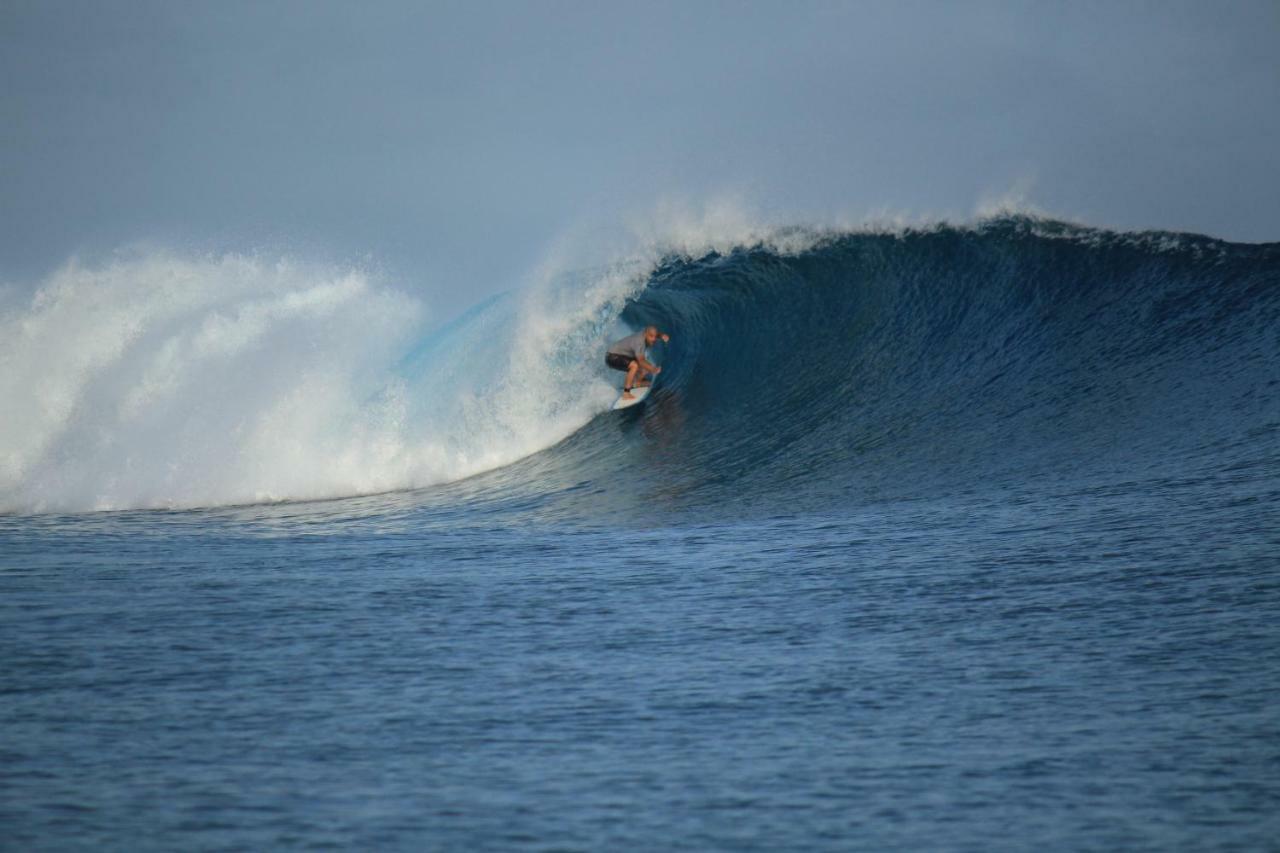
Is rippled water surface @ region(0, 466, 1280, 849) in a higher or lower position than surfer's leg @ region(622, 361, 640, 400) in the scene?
lower

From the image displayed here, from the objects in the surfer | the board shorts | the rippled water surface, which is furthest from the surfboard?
the rippled water surface

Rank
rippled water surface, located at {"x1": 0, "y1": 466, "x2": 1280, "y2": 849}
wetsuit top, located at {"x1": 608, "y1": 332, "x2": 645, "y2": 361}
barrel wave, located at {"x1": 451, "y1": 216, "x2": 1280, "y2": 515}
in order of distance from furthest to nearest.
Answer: wetsuit top, located at {"x1": 608, "y1": 332, "x2": 645, "y2": 361} → barrel wave, located at {"x1": 451, "y1": 216, "x2": 1280, "y2": 515} → rippled water surface, located at {"x1": 0, "y1": 466, "x2": 1280, "y2": 849}

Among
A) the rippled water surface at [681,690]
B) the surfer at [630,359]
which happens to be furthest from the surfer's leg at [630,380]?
the rippled water surface at [681,690]

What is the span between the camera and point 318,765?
440 centimetres

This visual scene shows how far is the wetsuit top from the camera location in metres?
12.7

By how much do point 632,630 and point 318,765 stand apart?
5.87ft

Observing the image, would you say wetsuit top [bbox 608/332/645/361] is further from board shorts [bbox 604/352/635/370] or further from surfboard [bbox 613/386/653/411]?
surfboard [bbox 613/386/653/411]

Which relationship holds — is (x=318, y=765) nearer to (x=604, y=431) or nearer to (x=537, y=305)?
(x=604, y=431)

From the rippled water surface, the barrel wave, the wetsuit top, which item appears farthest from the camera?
the wetsuit top

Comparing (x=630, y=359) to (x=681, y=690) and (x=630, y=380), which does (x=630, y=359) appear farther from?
(x=681, y=690)

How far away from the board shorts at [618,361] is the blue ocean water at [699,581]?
0.91 ft

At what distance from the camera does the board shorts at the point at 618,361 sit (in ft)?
41.9

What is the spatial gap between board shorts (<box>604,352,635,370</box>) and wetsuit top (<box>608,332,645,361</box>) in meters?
0.03

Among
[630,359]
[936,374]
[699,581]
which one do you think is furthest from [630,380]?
[699,581]
